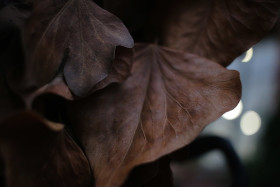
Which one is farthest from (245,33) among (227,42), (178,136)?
(178,136)

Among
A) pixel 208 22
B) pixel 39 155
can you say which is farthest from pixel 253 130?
pixel 39 155

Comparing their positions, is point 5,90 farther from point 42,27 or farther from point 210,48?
point 210,48

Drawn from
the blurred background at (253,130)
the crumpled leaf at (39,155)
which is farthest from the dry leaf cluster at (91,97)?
the blurred background at (253,130)

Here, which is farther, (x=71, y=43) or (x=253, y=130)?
(x=253, y=130)

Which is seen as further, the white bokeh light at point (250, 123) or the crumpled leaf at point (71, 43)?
the white bokeh light at point (250, 123)

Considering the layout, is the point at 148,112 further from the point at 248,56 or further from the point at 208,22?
the point at 248,56

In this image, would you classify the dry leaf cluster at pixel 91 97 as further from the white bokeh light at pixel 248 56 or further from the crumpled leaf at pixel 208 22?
the white bokeh light at pixel 248 56
